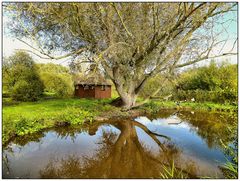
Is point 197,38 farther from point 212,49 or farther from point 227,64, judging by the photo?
point 227,64

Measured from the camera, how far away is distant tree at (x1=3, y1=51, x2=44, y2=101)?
56.6 feet

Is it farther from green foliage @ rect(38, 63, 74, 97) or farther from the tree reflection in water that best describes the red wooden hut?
the tree reflection in water

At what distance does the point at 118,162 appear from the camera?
18.9ft

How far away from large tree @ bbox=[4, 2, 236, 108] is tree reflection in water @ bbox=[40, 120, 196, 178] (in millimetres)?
4055

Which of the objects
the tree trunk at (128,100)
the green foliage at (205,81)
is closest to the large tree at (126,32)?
the tree trunk at (128,100)

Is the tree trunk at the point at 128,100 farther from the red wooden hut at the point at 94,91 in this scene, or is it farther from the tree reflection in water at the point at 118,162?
the red wooden hut at the point at 94,91

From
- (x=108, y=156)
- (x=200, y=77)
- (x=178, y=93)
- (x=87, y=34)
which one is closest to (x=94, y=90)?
(x=178, y=93)

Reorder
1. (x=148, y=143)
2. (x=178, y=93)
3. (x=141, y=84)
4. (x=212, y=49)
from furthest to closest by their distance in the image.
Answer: (x=178, y=93), (x=141, y=84), (x=212, y=49), (x=148, y=143)

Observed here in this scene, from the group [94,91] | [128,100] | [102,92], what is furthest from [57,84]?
[128,100]

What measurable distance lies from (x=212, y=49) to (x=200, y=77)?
552 inches

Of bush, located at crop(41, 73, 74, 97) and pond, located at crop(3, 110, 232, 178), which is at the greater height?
bush, located at crop(41, 73, 74, 97)

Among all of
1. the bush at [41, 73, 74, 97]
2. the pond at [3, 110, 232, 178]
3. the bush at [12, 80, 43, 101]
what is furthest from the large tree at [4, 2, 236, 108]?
the bush at [41, 73, 74, 97]

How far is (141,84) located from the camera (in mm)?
13594

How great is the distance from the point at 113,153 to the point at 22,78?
595 inches
